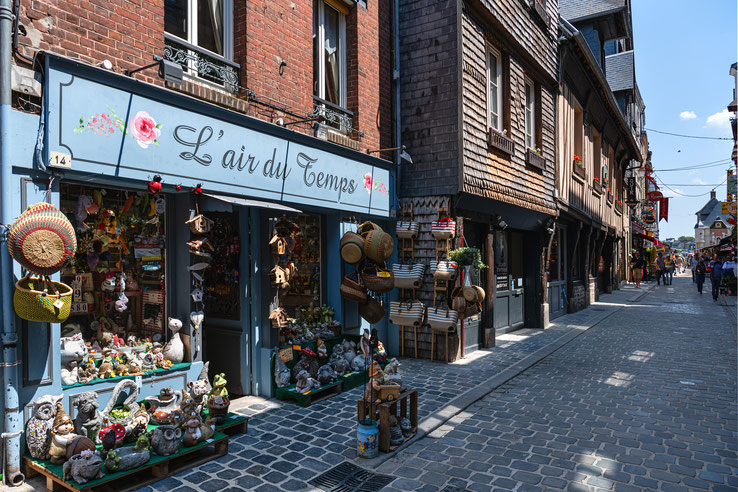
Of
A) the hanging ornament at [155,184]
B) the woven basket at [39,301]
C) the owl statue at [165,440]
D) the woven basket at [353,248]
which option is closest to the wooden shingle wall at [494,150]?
the woven basket at [353,248]

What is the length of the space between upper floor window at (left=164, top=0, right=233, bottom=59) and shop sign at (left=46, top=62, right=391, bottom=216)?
960 millimetres

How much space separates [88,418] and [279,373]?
8.23ft

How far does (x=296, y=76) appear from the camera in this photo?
21.7 feet

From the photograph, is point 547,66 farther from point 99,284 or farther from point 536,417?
point 99,284

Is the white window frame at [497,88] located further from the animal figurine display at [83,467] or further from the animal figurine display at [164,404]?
the animal figurine display at [83,467]

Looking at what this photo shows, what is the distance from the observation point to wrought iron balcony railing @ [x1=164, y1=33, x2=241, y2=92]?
5195 mm

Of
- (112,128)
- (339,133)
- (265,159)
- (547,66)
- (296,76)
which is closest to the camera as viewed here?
(112,128)

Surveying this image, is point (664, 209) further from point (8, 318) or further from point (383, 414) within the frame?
point (8, 318)

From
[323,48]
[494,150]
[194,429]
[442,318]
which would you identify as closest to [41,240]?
[194,429]

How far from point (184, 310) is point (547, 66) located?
431 inches

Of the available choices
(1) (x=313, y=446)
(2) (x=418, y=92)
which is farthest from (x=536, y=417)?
(2) (x=418, y=92)

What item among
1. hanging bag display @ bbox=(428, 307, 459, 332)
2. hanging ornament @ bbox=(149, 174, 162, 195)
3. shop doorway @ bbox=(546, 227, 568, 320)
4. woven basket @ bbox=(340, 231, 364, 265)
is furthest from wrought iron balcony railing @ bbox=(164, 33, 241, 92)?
shop doorway @ bbox=(546, 227, 568, 320)

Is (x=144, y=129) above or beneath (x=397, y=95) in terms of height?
beneath

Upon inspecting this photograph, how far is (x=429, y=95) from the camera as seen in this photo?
28.7ft
